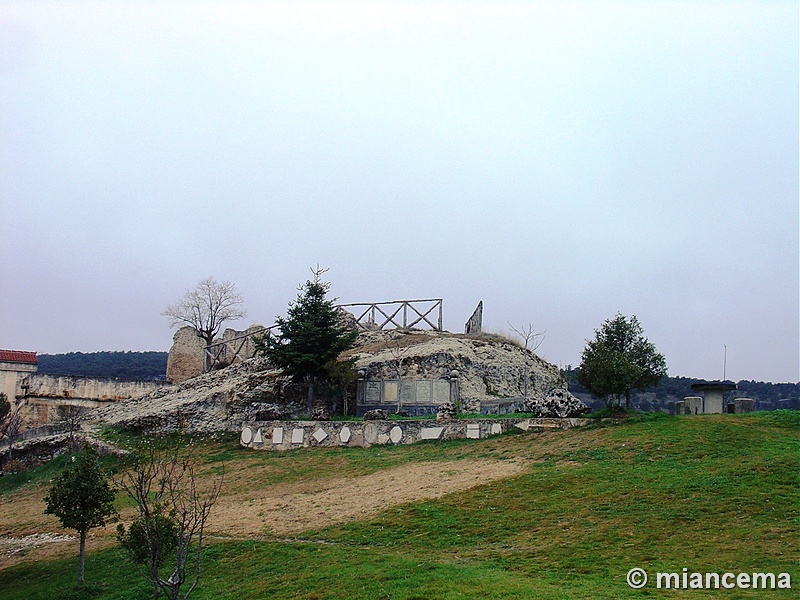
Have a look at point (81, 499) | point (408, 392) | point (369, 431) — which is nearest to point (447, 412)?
point (369, 431)

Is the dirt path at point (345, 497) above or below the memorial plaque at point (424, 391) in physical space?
Answer: below

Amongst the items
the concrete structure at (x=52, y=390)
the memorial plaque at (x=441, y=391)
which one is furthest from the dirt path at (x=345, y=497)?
the concrete structure at (x=52, y=390)

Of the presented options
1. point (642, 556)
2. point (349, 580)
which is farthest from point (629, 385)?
point (349, 580)

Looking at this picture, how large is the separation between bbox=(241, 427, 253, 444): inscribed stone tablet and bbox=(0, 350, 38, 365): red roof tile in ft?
72.8

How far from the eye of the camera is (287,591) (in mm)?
13609

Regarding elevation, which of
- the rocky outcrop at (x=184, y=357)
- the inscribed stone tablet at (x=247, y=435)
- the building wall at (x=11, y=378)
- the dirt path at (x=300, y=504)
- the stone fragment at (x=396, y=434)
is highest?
the rocky outcrop at (x=184, y=357)

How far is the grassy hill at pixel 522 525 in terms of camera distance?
Result: 12.9 m

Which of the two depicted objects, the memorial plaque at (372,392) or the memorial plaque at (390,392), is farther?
the memorial plaque at (372,392)

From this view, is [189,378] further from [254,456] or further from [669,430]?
[669,430]

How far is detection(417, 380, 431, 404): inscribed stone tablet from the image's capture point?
32.0m

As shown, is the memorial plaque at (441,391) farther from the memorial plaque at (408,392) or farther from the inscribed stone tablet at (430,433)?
the inscribed stone tablet at (430,433)

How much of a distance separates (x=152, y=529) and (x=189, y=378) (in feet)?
97.8

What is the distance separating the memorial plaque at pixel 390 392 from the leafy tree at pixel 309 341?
7.88ft

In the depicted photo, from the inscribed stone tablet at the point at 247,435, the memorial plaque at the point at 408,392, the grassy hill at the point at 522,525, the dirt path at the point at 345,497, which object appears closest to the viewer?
the grassy hill at the point at 522,525
